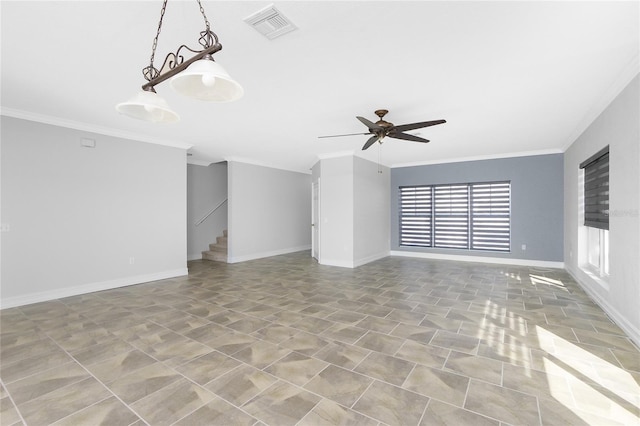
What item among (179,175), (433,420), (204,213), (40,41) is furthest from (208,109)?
(204,213)

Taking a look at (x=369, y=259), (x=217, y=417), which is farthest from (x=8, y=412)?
(x=369, y=259)

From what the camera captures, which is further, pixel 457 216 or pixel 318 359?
pixel 457 216

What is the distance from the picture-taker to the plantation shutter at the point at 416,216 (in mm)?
8180

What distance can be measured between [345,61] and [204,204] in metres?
6.63

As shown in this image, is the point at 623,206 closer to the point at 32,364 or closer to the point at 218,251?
the point at 32,364

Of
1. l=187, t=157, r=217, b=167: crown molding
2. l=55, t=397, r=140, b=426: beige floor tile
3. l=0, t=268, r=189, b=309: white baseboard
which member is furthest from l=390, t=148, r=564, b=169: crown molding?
l=55, t=397, r=140, b=426: beige floor tile

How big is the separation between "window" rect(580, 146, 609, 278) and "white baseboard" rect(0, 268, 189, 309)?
A: 7092mm

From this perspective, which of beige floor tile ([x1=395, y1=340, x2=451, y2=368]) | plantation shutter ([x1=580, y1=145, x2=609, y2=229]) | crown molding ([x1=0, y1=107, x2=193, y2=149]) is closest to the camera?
beige floor tile ([x1=395, y1=340, x2=451, y2=368])

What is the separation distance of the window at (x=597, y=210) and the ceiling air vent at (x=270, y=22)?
4.16 m

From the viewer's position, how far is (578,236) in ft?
17.1

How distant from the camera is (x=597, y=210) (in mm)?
4180

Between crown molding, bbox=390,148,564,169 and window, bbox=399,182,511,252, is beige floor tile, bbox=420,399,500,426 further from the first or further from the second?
crown molding, bbox=390,148,564,169

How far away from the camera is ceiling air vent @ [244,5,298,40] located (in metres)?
2.03

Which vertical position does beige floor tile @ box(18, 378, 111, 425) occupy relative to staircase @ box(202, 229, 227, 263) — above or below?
below
